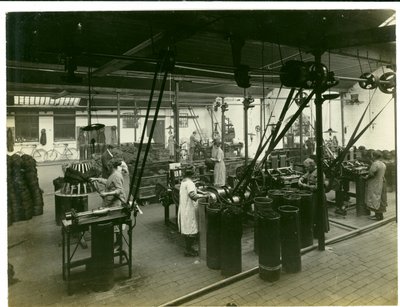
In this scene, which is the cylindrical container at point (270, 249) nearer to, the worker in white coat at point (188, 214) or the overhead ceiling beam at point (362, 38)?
the worker in white coat at point (188, 214)

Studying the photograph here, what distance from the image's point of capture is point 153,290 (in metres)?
4.75

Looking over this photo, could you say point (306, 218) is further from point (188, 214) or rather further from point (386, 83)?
point (386, 83)

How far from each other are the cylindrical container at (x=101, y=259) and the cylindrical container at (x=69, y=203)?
2410mm

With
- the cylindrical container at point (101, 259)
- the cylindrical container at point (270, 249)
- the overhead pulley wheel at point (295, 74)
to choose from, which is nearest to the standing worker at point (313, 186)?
the cylindrical container at point (270, 249)

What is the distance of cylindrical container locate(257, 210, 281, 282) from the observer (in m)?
4.89

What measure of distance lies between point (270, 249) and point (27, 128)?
66.6ft

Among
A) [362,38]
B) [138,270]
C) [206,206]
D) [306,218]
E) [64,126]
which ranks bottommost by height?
[138,270]

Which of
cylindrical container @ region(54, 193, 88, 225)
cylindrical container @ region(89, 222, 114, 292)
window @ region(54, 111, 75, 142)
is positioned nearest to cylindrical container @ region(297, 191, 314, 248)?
cylindrical container @ region(89, 222, 114, 292)

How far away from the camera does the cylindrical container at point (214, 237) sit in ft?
17.6

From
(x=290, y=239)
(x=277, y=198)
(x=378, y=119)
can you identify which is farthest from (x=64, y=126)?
(x=290, y=239)

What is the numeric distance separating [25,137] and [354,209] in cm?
1988

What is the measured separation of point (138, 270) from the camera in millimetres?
5441

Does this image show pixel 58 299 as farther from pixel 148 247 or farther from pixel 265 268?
pixel 265 268

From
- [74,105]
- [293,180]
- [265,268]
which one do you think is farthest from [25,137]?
[265,268]
